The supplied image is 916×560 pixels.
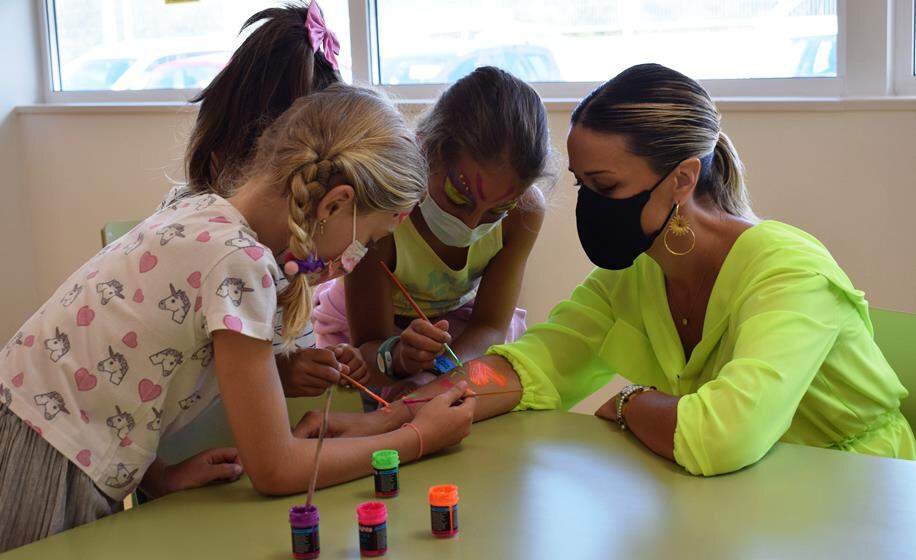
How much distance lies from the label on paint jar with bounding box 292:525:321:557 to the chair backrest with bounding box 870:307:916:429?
1225 mm

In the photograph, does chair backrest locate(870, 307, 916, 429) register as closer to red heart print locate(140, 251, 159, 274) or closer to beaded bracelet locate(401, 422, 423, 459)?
beaded bracelet locate(401, 422, 423, 459)

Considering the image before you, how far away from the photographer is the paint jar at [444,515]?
50.1 inches

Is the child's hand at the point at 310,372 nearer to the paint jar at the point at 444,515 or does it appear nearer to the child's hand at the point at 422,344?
the child's hand at the point at 422,344

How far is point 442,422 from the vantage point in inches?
63.2

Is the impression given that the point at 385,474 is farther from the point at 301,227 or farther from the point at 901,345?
the point at 901,345

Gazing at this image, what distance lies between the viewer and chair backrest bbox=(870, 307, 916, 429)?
190 centimetres

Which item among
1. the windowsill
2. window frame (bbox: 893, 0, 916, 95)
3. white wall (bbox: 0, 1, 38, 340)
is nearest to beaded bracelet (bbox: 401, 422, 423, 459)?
the windowsill

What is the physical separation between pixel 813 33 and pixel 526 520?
2162 mm

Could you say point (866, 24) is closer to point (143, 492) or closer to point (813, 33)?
point (813, 33)

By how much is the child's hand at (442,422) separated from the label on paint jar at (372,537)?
34cm

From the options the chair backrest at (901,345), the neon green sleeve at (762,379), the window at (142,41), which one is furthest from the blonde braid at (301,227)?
the window at (142,41)

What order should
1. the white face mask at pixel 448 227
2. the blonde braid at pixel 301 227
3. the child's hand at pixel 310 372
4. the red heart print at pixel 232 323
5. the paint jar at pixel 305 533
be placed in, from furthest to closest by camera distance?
the white face mask at pixel 448 227
the child's hand at pixel 310 372
the blonde braid at pixel 301 227
the red heart print at pixel 232 323
the paint jar at pixel 305 533

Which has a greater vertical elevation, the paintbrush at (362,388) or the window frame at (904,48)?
the window frame at (904,48)

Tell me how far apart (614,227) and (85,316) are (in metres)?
0.92
